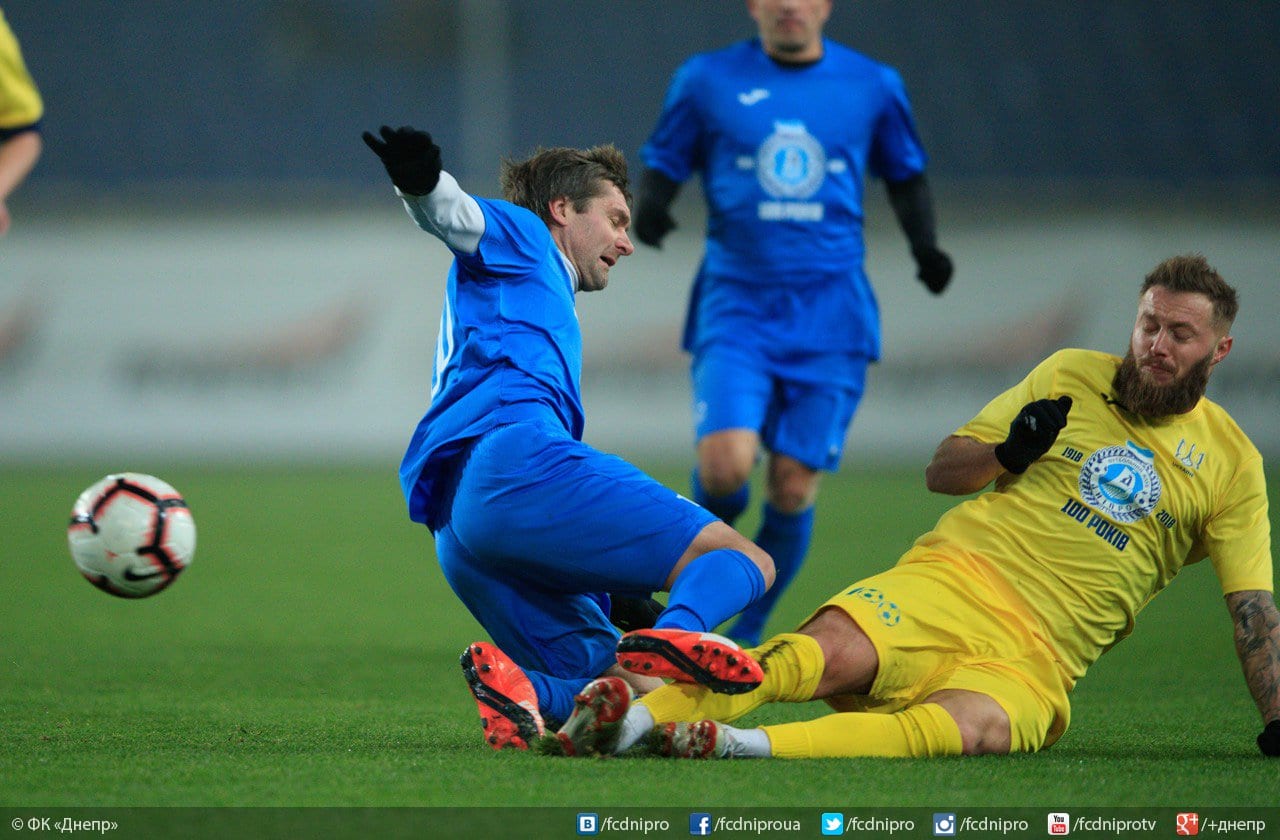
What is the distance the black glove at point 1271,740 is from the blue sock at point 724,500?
8.29 feet

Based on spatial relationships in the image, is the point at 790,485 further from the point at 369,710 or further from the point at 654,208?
the point at 369,710

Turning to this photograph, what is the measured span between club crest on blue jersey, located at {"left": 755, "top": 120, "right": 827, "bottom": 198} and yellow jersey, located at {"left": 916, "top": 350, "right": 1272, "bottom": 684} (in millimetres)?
2428

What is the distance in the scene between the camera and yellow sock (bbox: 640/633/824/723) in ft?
11.6

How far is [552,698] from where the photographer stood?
389 cm

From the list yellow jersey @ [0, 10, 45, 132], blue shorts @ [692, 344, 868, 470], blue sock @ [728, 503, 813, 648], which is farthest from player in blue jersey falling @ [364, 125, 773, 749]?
blue sock @ [728, 503, 813, 648]

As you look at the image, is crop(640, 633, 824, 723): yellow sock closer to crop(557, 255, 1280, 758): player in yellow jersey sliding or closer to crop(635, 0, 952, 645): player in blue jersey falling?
crop(557, 255, 1280, 758): player in yellow jersey sliding

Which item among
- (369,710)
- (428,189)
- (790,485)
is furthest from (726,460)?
(428,189)

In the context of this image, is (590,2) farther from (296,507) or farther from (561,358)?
(561,358)

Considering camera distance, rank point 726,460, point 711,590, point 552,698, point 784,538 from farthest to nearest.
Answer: point 784,538
point 726,460
point 552,698
point 711,590

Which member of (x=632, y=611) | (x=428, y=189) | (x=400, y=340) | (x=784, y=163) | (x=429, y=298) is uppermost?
(x=429, y=298)

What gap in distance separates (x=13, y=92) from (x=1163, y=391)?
3.11 meters

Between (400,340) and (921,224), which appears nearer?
(921,224)

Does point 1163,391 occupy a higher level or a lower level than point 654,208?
lower

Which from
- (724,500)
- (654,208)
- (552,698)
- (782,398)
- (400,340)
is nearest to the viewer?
(552,698)
